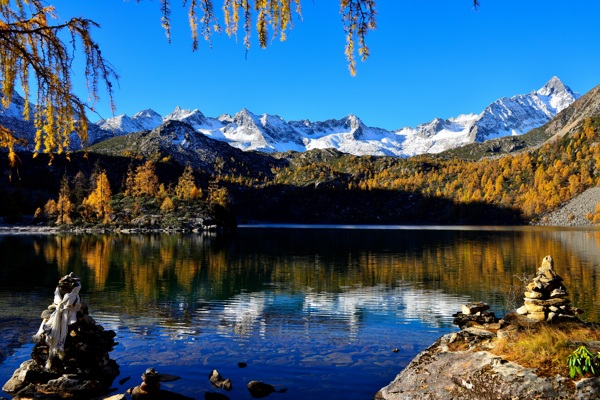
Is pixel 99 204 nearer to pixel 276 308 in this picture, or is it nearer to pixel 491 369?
pixel 276 308

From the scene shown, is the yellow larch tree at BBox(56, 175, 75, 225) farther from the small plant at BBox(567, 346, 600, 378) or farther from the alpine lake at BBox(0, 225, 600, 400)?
the small plant at BBox(567, 346, 600, 378)

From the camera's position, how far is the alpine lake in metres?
22.0

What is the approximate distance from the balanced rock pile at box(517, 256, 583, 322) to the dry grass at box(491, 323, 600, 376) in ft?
4.23

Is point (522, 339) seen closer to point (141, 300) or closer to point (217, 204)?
point (141, 300)

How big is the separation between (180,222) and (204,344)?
157 meters

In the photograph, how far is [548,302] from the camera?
20672 mm

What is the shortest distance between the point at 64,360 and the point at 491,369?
17.1 m

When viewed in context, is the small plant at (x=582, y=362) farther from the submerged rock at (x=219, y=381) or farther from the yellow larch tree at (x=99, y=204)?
the yellow larch tree at (x=99, y=204)

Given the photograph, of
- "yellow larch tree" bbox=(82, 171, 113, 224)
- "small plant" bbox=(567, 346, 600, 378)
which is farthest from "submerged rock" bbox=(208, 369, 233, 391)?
"yellow larch tree" bbox=(82, 171, 113, 224)

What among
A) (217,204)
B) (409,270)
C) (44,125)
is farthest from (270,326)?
(217,204)

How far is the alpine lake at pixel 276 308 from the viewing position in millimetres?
21953

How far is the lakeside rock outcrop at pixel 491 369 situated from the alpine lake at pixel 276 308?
8.20 feet

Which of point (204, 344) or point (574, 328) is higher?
point (574, 328)

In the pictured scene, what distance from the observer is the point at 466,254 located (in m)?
84.2
